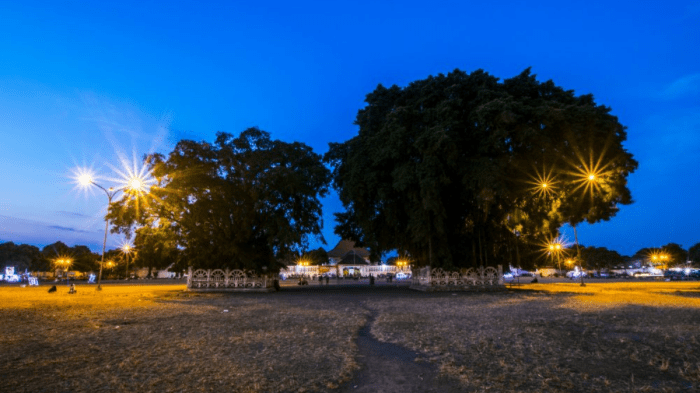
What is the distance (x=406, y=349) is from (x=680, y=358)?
4655mm

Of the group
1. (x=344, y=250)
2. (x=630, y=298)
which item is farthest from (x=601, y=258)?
(x=630, y=298)

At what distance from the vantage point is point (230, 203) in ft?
101

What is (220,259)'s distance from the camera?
31.6 m

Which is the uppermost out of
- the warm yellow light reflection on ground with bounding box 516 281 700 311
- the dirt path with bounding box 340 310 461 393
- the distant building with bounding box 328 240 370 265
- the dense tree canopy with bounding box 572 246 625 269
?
the distant building with bounding box 328 240 370 265

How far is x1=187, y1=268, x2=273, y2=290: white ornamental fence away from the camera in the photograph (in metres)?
31.0

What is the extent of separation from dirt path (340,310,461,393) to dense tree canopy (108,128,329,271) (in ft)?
70.3

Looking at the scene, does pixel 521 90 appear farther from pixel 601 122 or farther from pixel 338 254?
pixel 338 254

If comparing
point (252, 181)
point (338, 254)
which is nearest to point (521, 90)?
point (252, 181)

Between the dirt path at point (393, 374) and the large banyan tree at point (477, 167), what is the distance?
18.2 m

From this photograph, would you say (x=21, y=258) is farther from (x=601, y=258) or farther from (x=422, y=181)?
(x=601, y=258)

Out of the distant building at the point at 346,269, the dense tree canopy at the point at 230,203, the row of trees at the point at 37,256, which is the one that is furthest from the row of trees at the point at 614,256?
the row of trees at the point at 37,256

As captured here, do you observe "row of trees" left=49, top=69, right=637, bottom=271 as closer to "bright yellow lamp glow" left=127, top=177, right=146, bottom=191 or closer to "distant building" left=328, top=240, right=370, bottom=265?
"bright yellow lamp glow" left=127, top=177, right=146, bottom=191

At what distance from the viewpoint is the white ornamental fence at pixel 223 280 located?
102ft

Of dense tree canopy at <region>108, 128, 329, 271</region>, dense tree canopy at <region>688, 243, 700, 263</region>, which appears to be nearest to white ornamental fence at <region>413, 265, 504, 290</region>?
dense tree canopy at <region>108, 128, 329, 271</region>
